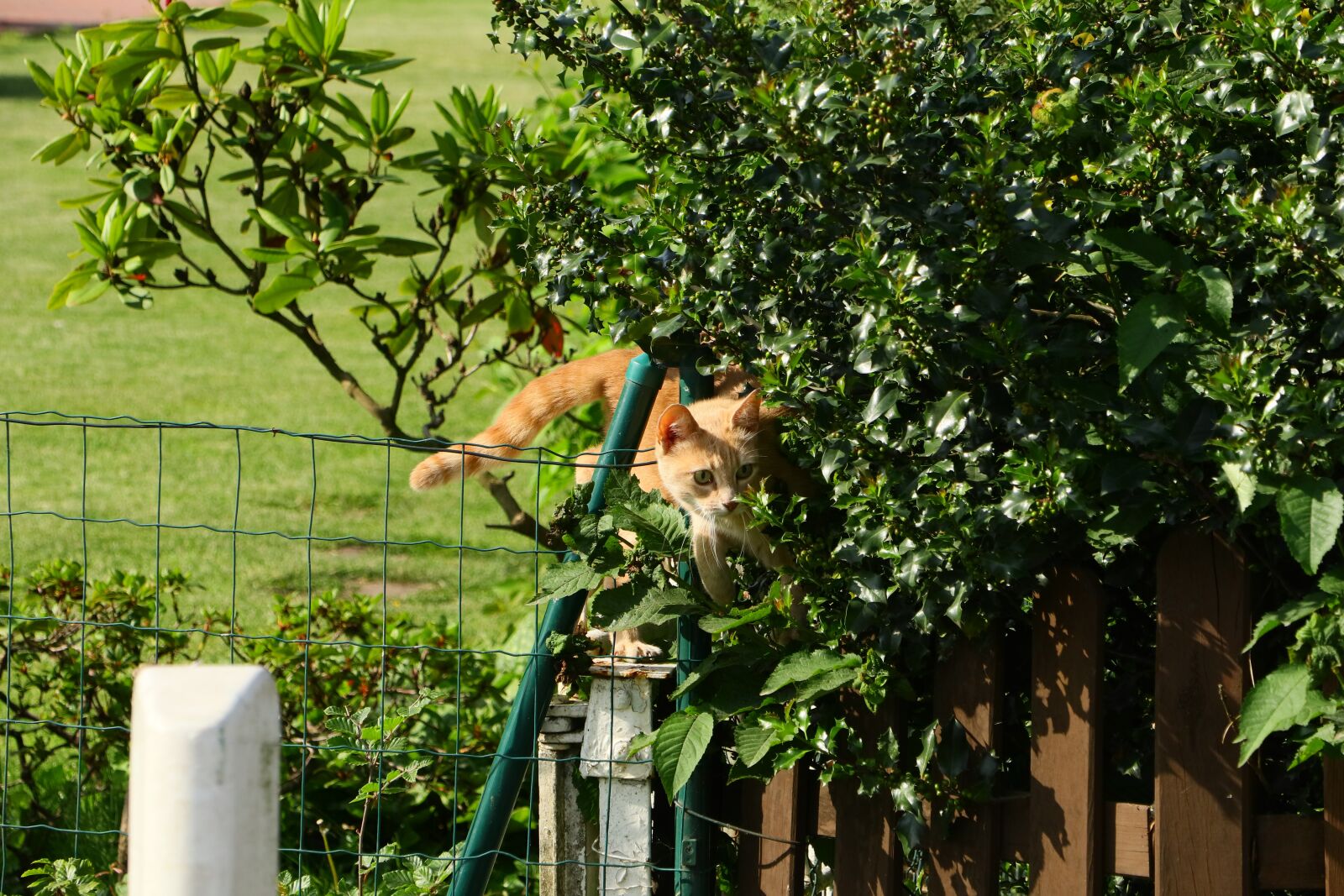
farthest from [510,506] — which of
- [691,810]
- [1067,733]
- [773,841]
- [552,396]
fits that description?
[1067,733]

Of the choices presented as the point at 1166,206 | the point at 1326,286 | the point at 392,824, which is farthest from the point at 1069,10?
the point at 392,824

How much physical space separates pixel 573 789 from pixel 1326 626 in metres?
1.73

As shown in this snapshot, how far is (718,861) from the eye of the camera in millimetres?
3064

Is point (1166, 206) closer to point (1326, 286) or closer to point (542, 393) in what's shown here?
point (1326, 286)

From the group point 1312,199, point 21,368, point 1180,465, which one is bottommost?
point 1180,465

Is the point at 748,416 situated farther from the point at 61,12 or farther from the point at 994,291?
the point at 61,12

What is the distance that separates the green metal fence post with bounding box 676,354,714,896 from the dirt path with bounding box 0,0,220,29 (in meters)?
22.2

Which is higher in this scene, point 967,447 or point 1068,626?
point 967,447

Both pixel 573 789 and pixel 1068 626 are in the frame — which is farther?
pixel 573 789

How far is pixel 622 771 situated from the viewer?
3.01m

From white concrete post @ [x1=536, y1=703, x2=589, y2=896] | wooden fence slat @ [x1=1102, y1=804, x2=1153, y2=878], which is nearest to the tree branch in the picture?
white concrete post @ [x1=536, y1=703, x2=589, y2=896]

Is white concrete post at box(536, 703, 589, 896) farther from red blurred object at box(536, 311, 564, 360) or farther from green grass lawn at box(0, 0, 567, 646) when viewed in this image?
red blurred object at box(536, 311, 564, 360)

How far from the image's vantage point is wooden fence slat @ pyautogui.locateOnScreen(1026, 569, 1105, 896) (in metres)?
2.51

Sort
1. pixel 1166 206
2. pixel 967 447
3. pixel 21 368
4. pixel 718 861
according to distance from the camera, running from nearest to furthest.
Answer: pixel 1166 206 < pixel 967 447 < pixel 718 861 < pixel 21 368
